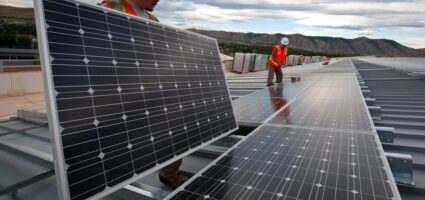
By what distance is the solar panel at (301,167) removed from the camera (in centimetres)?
256

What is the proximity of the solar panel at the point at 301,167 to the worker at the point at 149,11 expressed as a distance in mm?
757

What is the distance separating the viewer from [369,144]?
3.87 metres

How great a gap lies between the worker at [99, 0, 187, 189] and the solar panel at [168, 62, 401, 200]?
2.48 ft

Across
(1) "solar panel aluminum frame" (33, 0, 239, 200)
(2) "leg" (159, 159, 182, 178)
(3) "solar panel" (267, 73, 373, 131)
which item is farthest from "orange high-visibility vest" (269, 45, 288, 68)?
(1) "solar panel aluminum frame" (33, 0, 239, 200)

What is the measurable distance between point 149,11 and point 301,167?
2.95m

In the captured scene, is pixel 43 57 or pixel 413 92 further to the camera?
pixel 413 92

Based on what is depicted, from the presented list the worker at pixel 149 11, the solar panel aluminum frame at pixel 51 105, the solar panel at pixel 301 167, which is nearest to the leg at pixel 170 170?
the worker at pixel 149 11

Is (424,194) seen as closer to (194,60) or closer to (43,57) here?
(194,60)

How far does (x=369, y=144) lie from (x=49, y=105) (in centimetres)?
350

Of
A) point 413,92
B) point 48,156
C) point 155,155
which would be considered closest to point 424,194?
point 155,155

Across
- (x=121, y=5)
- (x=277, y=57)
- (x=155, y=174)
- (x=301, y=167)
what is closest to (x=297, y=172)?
(x=301, y=167)

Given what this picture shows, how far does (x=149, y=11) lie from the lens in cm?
452

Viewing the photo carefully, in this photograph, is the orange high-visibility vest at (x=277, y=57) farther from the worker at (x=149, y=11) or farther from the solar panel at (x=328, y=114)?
the worker at (x=149, y=11)

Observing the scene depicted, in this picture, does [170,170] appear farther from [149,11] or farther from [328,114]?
[328,114]
